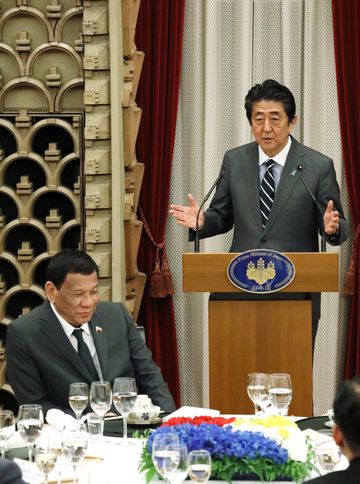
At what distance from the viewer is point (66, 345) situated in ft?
13.7

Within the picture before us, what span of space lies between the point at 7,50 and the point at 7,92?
0.74ft

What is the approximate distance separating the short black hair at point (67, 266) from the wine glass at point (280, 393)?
1.11 meters

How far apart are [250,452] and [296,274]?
1748mm

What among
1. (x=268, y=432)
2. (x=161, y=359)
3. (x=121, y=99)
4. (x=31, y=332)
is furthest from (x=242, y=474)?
(x=161, y=359)

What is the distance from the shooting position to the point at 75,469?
289cm

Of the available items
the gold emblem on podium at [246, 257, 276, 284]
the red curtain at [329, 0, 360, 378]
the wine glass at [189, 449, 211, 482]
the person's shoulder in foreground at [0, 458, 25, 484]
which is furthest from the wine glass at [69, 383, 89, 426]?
the red curtain at [329, 0, 360, 378]

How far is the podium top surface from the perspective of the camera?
452 centimetres

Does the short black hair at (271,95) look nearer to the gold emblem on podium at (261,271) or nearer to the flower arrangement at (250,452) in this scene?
Answer: the gold emblem on podium at (261,271)

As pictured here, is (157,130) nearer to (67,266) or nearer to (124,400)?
(67,266)

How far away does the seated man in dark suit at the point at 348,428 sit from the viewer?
7.40 ft

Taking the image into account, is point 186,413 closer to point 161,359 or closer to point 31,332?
point 31,332

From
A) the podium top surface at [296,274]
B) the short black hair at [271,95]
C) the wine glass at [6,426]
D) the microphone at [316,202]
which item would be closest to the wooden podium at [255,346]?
the podium top surface at [296,274]

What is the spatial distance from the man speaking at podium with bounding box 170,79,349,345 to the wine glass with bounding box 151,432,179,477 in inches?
89.7

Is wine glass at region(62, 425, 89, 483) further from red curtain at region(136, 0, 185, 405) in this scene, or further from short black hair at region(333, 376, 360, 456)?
red curtain at region(136, 0, 185, 405)
